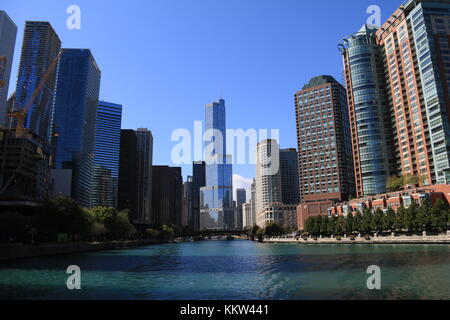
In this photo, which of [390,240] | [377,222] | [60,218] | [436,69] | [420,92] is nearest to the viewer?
[60,218]

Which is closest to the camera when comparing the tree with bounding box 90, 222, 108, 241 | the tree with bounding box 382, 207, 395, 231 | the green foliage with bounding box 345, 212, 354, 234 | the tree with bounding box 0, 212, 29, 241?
the tree with bounding box 0, 212, 29, 241

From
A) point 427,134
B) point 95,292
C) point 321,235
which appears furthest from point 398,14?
point 95,292

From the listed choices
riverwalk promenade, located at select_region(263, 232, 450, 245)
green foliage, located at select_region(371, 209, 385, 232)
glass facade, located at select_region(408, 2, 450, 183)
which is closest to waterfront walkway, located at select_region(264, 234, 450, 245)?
riverwalk promenade, located at select_region(263, 232, 450, 245)

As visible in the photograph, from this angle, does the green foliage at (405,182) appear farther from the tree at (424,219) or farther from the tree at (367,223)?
the tree at (424,219)

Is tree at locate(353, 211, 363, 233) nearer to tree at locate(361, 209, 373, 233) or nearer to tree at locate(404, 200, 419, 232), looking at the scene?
tree at locate(361, 209, 373, 233)

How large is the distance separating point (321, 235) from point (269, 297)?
160480 millimetres

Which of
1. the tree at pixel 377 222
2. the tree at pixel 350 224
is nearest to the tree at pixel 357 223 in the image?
the tree at pixel 350 224

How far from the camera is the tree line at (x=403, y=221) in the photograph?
395ft

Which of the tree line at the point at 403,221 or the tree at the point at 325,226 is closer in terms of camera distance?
the tree line at the point at 403,221

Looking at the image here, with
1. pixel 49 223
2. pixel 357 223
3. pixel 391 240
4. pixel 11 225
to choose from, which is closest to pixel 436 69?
pixel 357 223

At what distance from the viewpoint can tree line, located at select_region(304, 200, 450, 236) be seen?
12044 cm

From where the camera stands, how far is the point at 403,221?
12912 centimetres

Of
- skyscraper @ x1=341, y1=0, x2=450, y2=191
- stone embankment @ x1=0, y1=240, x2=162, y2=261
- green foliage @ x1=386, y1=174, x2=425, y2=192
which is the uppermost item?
skyscraper @ x1=341, y1=0, x2=450, y2=191

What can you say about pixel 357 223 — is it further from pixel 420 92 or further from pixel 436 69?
pixel 436 69
